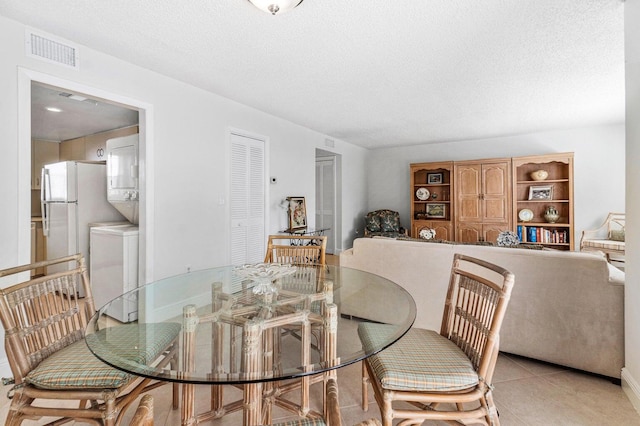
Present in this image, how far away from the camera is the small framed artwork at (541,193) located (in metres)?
5.56

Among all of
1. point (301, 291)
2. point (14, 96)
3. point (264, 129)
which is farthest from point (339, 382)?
point (264, 129)

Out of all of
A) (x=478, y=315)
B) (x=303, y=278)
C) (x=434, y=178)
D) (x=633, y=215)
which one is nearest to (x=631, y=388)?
(x=633, y=215)

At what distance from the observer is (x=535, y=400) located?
1.79 meters

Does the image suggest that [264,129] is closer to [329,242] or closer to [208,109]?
[208,109]

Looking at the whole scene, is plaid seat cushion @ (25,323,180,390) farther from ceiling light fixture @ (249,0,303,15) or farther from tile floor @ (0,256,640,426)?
ceiling light fixture @ (249,0,303,15)

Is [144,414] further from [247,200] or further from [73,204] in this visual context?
[73,204]

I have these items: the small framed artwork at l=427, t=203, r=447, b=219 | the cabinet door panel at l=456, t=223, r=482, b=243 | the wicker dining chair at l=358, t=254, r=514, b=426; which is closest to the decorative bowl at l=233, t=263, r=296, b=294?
the wicker dining chair at l=358, t=254, r=514, b=426

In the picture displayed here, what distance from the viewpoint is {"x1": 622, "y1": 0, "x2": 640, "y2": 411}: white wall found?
1.71 metres

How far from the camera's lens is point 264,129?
14.0 feet

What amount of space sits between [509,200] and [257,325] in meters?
5.77

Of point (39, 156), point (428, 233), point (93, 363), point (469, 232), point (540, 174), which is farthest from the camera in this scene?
point (428, 233)

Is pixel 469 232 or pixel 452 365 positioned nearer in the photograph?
pixel 452 365

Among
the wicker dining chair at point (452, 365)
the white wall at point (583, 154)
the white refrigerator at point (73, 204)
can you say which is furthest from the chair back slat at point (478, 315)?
the white wall at point (583, 154)

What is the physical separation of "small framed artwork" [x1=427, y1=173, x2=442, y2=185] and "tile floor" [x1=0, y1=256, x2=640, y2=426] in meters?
4.76
